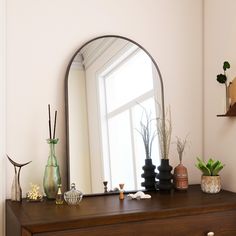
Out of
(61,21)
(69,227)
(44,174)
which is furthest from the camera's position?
(61,21)

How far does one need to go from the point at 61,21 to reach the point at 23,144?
69 centimetres

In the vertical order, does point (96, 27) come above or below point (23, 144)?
above

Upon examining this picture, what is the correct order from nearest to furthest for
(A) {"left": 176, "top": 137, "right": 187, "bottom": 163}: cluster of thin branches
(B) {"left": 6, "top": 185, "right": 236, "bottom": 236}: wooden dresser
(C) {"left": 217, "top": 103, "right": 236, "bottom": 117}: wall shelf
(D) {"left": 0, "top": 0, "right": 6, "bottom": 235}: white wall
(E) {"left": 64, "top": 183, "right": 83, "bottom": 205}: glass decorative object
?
(B) {"left": 6, "top": 185, "right": 236, "bottom": 236}: wooden dresser, (E) {"left": 64, "top": 183, "right": 83, "bottom": 205}: glass decorative object, (D) {"left": 0, "top": 0, "right": 6, "bottom": 235}: white wall, (C) {"left": 217, "top": 103, "right": 236, "bottom": 117}: wall shelf, (A) {"left": 176, "top": 137, "right": 187, "bottom": 163}: cluster of thin branches

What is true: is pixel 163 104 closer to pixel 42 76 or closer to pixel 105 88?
pixel 105 88

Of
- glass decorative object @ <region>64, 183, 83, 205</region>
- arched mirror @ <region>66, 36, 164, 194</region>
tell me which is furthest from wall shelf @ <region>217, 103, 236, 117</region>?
glass decorative object @ <region>64, 183, 83, 205</region>

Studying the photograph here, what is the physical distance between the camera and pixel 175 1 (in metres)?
2.18

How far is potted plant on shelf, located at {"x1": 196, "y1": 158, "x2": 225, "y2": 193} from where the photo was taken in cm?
189

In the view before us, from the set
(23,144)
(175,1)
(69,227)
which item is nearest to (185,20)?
(175,1)

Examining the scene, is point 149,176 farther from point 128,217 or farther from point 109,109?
point 128,217

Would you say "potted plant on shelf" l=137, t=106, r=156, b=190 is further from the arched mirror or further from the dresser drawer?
the dresser drawer

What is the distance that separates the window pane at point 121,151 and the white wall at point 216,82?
53 cm

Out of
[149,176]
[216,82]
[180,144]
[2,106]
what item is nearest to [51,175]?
[2,106]

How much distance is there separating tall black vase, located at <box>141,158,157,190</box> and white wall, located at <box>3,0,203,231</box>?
0.67 feet

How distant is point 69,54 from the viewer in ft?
6.27
